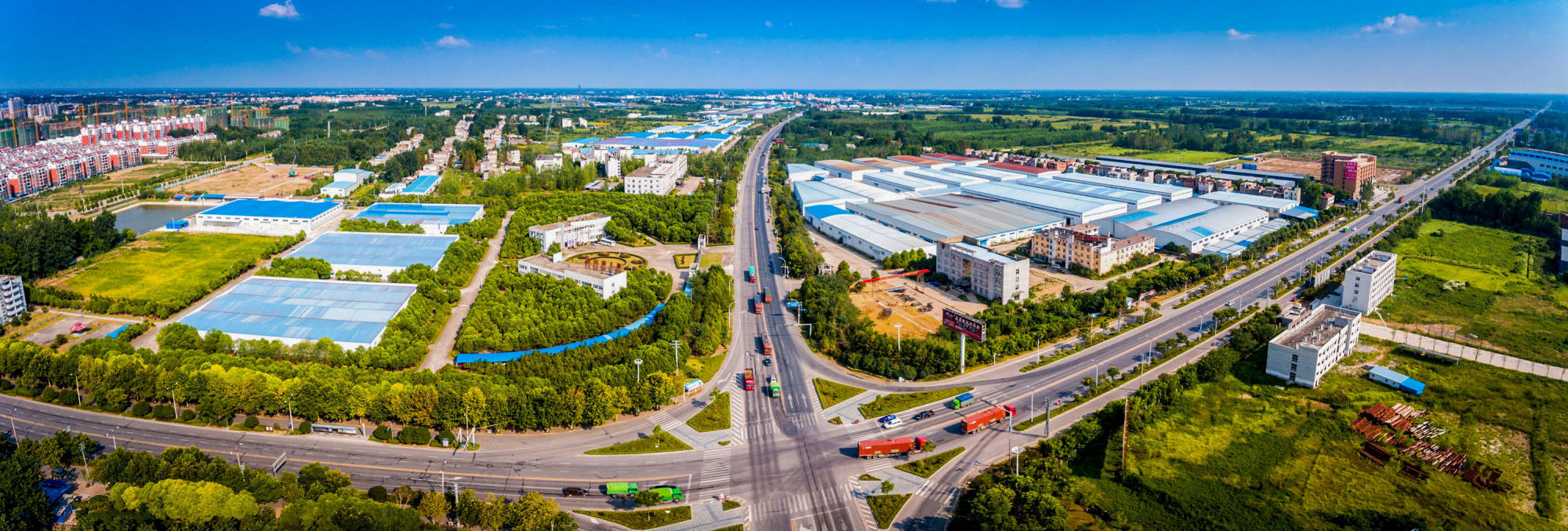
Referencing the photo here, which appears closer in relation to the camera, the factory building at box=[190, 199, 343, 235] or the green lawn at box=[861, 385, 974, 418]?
the green lawn at box=[861, 385, 974, 418]

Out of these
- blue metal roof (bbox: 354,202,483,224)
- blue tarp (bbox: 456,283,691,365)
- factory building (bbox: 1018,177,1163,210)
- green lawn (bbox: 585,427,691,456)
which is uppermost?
factory building (bbox: 1018,177,1163,210)

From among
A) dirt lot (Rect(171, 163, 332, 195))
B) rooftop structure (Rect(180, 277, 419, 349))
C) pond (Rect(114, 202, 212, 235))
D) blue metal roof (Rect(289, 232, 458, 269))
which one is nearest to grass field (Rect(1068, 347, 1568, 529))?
rooftop structure (Rect(180, 277, 419, 349))

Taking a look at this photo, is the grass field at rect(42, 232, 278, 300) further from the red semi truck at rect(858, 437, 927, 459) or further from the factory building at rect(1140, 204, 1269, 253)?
the factory building at rect(1140, 204, 1269, 253)

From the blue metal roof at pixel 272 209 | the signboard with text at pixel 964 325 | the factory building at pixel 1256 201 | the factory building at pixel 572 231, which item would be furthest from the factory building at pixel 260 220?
the factory building at pixel 1256 201

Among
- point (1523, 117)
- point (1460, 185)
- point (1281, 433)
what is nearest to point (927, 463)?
point (1281, 433)

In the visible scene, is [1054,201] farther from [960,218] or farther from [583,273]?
[583,273]

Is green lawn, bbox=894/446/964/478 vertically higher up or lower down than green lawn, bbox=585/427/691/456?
lower down
